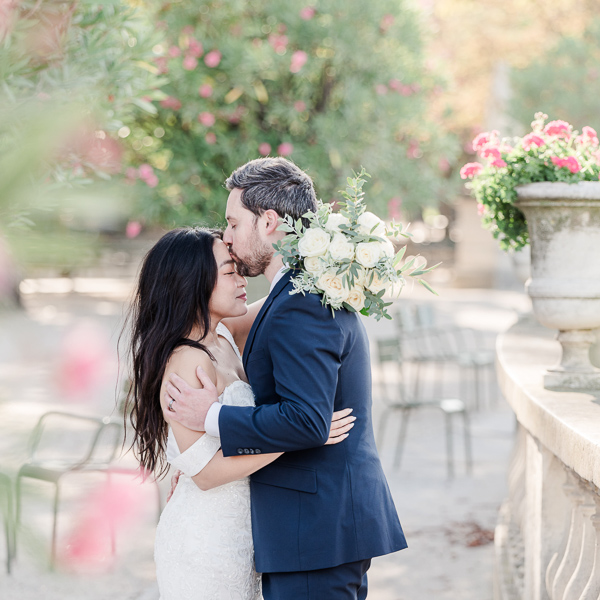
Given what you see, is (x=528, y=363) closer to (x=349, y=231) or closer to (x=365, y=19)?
(x=349, y=231)

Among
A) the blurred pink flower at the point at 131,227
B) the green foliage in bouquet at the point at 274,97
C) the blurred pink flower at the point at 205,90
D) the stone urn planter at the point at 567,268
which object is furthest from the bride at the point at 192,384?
the blurred pink flower at the point at 205,90

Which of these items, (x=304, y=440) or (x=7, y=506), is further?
(x=304, y=440)

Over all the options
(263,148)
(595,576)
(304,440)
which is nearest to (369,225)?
(304,440)

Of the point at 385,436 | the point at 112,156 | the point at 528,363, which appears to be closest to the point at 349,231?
the point at 112,156

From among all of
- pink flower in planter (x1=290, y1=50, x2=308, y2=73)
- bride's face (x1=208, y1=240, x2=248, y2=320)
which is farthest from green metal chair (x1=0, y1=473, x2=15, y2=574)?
pink flower in planter (x1=290, y1=50, x2=308, y2=73)

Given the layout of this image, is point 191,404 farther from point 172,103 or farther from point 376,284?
point 172,103

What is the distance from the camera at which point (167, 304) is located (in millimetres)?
2588

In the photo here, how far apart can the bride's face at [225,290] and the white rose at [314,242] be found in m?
0.39

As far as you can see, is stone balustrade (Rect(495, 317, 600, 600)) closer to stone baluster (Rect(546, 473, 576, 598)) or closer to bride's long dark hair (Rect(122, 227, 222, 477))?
stone baluster (Rect(546, 473, 576, 598))

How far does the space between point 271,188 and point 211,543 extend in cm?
117

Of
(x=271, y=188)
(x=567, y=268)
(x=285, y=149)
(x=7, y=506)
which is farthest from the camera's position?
(x=285, y=149)

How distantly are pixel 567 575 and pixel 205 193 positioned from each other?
4.88 metres

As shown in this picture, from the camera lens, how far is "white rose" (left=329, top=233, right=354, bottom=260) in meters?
2.28

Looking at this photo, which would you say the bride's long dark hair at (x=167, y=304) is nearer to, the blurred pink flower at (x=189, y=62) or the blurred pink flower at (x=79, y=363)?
the blurred pink flower at (x=79, y=363)
